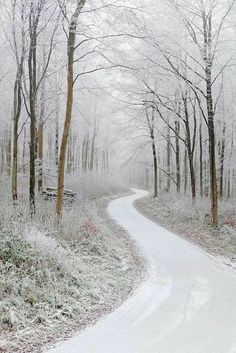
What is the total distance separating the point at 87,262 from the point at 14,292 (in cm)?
340

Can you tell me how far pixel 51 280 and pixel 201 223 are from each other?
33.7 ft

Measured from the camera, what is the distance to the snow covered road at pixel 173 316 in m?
5.65

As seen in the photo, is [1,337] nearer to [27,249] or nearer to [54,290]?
[54,290]

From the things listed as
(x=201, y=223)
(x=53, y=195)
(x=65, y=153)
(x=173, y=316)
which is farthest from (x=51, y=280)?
(x=53, y=195)

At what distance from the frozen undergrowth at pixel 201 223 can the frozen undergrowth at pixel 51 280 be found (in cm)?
336

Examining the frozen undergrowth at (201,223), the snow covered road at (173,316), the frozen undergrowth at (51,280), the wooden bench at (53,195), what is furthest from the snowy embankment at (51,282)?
the wooden bench at (53,195)

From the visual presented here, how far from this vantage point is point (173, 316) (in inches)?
271

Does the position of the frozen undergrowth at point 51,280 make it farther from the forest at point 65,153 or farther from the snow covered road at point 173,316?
the snow covered road at point 173,316

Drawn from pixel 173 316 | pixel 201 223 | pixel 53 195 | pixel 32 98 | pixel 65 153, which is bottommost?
pixel 173 316

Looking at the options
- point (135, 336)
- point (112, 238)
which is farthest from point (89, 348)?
point (112, 238)

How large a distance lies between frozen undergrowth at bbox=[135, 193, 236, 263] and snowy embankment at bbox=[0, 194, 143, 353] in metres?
3.31

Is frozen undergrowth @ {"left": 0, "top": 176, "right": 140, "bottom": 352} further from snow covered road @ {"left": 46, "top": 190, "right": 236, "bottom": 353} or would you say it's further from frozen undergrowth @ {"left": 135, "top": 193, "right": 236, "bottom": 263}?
frozen undergrowth @ {"left": 135, "top": 193, "right": 236, "bottom": 263}

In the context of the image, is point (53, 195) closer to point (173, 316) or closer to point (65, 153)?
point (65, 153)

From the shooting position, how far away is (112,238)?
13.7 m
